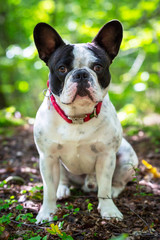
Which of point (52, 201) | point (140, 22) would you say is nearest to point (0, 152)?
point (52, 201)

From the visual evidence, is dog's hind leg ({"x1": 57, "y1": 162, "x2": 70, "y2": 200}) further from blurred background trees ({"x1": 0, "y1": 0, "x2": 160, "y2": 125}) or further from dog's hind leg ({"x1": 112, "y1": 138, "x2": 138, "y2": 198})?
blurred background trees ({"x1": 0, "y1": 0, "x2": 160, "y2": 125})

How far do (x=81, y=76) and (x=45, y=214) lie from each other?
1395mm

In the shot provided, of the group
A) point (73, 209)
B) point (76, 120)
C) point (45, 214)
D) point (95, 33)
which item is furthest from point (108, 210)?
point (95, 33)

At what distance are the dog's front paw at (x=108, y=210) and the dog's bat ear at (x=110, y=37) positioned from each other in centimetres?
148

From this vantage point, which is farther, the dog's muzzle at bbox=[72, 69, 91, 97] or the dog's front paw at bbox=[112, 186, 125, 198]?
the dog's front paw at bbox=[112, 186, 125, 198]

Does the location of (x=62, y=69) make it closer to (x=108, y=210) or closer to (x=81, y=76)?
(x=81, y=76)

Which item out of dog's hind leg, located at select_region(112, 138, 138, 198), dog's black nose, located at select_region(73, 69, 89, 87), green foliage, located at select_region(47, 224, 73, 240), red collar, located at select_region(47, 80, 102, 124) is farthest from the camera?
dog's hind leg, located at select_region(112, 138, 138, 198)

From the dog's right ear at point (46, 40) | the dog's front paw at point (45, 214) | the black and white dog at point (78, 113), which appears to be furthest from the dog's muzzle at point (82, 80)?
the dog's front paw at point (45, 214)

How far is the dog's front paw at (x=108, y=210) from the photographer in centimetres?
287

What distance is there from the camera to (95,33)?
6578mm

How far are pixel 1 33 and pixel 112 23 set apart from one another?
29.5ft

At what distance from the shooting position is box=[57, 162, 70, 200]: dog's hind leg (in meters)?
3.43

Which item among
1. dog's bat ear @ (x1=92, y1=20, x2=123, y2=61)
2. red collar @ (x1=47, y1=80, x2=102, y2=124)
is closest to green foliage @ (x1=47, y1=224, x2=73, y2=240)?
red collar @ (x1=47, y1=80, x2=102, y2=124)

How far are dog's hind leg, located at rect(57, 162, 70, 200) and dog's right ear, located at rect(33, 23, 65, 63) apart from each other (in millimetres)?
1421
